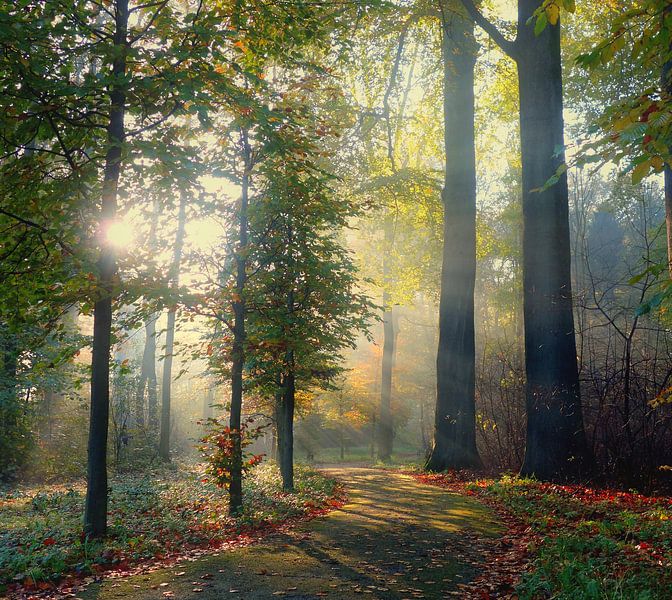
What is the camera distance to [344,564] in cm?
581

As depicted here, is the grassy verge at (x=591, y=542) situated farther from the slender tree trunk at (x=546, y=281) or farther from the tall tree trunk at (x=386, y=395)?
the tall tree trunk at (x=386, y=395)

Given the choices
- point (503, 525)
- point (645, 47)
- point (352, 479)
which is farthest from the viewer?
point (352, 479)

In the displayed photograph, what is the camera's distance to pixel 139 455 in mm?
22781

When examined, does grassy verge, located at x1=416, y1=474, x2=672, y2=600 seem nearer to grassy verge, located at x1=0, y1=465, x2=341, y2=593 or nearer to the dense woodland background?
the dense woodland background

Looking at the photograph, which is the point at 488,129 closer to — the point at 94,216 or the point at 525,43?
the point at 525,43

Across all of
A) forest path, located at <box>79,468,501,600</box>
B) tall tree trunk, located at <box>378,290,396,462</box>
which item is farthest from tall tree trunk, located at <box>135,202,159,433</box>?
forest path, located at <box>79,468,501,600</box>

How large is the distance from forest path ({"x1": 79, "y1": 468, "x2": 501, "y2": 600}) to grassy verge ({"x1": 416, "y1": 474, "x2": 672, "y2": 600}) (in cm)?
60

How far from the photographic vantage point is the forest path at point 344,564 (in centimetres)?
491

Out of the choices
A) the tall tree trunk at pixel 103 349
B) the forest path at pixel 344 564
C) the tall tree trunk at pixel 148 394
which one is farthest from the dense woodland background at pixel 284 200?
the tall tree trunk at pixel 148 394

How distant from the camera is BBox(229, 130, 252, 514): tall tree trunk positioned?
941cm

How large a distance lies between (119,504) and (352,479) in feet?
22.8

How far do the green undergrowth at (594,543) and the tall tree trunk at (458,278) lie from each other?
4877 mm

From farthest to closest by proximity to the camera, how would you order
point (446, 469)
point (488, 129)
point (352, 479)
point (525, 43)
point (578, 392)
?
point (488, 129), point (352, 479), point (446, 469), point (525, 43), point (578, 392)

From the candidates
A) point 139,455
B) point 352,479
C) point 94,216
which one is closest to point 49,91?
point 94,216
